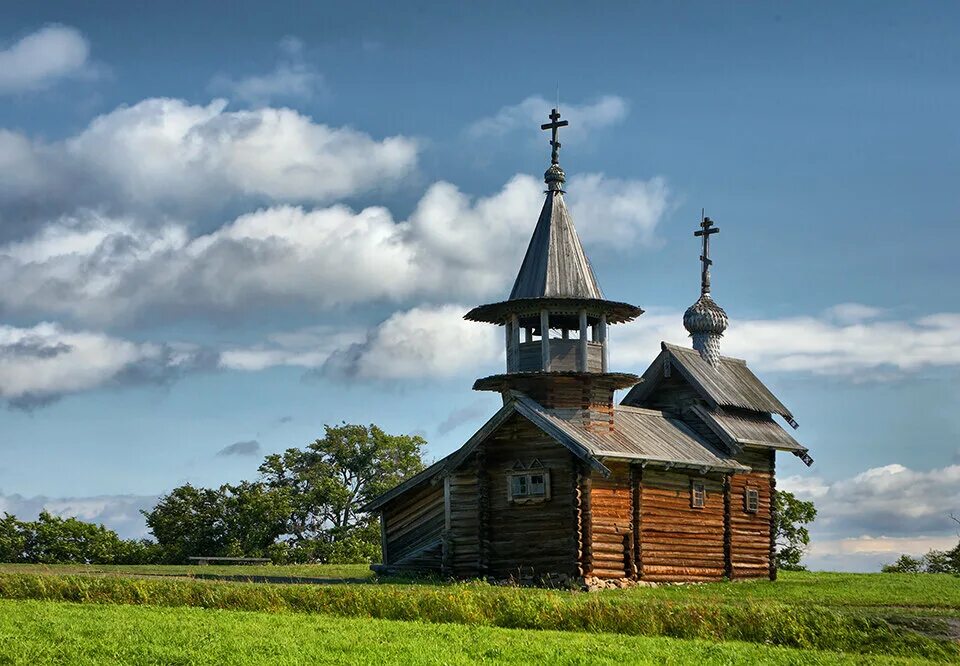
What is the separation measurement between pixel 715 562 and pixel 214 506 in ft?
92.5

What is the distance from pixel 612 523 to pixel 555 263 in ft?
29.7

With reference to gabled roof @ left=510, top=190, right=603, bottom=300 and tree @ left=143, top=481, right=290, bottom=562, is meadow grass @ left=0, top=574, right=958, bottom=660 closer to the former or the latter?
gabled roof @ left=510, top=190, right=603, bottom=300

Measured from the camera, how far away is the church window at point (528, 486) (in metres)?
40.3

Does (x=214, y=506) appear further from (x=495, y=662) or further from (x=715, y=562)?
(x=495, y=662)

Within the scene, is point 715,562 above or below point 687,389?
below

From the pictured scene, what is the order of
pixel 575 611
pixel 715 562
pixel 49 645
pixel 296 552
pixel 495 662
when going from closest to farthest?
pixel 495 662, pixel 49 645, pixel 575 611, pixel 715 562, pixel 296 552

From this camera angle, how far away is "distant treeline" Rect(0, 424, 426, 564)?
60.6m

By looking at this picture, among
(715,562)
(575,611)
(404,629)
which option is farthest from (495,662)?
(715,562)

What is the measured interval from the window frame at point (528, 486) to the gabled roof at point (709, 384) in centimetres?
1028

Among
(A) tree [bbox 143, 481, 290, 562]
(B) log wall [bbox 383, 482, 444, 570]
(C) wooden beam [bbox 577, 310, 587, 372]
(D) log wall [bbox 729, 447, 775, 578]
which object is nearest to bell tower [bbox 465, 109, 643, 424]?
(C) wooden beam [bbox 577, 310, 587, 372]

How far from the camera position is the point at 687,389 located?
50406mm

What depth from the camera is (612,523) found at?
4075 centimetres

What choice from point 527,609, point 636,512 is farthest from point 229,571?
point 527,609

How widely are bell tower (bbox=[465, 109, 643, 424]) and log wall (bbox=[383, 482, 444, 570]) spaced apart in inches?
168
